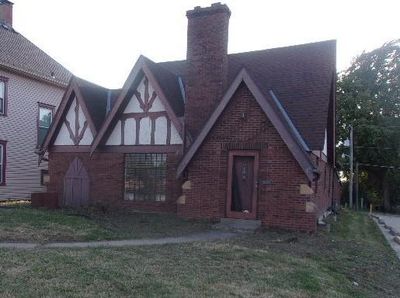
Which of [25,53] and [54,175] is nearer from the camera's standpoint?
[54,175]

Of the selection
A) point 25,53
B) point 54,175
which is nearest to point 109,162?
point 54,175

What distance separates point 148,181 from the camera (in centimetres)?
1666

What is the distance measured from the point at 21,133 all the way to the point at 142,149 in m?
9.42

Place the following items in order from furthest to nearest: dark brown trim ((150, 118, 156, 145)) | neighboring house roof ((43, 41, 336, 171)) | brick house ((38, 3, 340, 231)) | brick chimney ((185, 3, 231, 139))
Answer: dark brown trim ((150, 118, 156, 145)), brick chimney ((185, 3, 231, 139)), neighboring house roof ((43, 41, 336, 171)), brick house ((38, 3, 340, 231))

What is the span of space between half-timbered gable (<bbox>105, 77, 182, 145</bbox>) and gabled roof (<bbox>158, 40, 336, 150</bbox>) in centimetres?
260

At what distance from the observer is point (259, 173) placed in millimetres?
13719

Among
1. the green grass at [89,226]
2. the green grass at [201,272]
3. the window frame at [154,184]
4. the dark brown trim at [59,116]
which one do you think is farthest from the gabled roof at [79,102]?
the green grass at [201,272]

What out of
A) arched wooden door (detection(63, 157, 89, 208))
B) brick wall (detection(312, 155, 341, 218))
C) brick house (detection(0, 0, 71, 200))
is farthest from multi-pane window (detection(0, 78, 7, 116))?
brick wall (detection(312, 155, 341, 218))

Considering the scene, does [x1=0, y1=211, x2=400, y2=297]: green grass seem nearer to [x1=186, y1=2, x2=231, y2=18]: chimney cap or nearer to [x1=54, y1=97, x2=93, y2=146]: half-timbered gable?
[x1=186, y1=2, x2=231, y2=18]: chimney cap

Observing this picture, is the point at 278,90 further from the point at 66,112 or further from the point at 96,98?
the point at 66,112

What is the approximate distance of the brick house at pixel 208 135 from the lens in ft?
44.3

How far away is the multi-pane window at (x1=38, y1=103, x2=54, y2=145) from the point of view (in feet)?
79.8

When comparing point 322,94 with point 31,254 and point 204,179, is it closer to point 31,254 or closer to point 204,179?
point 204,179

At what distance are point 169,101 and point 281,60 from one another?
5.04m
